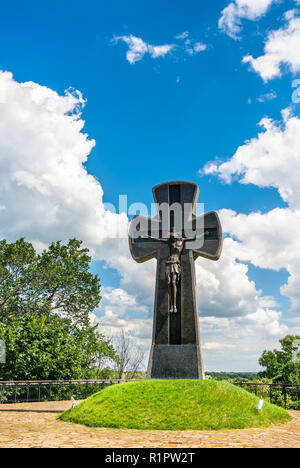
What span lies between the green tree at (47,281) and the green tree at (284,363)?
11562 mm

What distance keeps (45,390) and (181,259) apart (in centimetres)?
907

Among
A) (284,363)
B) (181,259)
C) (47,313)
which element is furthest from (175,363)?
(284,363)

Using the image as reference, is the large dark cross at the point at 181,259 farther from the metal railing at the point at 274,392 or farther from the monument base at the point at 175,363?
the metal railing at the point at 274,392

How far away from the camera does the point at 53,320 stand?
19.7 m

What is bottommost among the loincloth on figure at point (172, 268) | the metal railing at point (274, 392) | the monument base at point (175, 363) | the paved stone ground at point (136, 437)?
the metal railing at point (274, 392)

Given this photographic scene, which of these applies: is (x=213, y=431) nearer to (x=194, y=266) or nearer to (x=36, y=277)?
(x=194, y=266)

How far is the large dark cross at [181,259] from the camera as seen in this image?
35.1ft

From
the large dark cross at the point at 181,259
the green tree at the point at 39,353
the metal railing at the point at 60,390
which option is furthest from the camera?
the green tree at the point at 39,353

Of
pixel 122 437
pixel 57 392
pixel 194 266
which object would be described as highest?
pixel 194 266

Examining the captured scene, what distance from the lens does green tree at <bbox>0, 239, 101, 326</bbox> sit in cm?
2048

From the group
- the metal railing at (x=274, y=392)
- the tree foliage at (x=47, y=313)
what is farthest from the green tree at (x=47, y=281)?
the metal railing at (x=274, y=392)

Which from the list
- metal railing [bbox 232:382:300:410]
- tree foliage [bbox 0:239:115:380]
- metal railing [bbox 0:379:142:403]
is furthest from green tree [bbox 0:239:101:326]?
metal railing [bbox 232:382:300:410]
